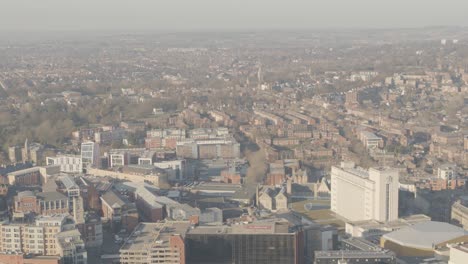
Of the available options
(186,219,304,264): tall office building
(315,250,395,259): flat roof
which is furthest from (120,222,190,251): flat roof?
(315,250,395,259): flat roof

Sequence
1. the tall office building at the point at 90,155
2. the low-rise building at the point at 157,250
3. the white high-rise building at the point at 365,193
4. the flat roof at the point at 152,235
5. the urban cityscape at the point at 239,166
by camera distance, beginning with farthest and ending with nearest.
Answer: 1. the tall office building at the point at 90,155
2. the white high-rise building at the point at 365,193
3. the urban cityscape at the point at 239,166
4. the flat roof at the point at 152,235
5. the low-rise building at the point at 157,250

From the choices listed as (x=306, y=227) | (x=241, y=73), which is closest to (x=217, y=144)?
(x=306, y=227)

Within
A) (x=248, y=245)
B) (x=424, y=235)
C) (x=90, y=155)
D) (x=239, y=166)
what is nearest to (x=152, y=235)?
(x=248, y=245)

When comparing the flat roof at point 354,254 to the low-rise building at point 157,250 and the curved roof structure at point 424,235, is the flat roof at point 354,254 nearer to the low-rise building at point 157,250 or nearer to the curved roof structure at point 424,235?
the curved roof structure at point 424,235

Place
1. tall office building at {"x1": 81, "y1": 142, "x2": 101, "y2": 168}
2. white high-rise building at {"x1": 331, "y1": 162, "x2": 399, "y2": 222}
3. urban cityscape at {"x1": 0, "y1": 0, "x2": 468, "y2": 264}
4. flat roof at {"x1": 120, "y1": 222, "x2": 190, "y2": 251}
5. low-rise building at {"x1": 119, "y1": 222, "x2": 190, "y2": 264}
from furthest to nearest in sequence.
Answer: tall office building at {"x1": 81, "y1": 142, "x2": 101, "y2": 168}
white high-rise building at {"x1": 331, "y1": 162, "x2": 399, "y2": 222}
urban cityscape at {"x1": 0, "y1": 0, "x2": 468, "y2": 264}
flat roof at {"x1": 120, "y1": 222, "x2": 190, "y2": 251}
low-rise building at {"x1": 119, "y1": 222, "x2": 190, "y2": 264}

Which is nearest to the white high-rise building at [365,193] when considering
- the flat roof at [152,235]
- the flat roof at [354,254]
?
the flat roof at [354,254]

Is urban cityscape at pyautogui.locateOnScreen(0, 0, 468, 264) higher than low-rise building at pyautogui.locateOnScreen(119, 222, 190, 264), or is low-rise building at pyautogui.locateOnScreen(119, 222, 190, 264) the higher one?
low-rise building at pyautogui.locateOnScreen(119, 222, 190, 264)

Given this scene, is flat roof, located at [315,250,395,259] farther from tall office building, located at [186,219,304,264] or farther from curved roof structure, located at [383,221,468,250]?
curved roof structure, located at [383,221,468,250]

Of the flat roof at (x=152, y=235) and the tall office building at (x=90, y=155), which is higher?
the flat roof at (x=152, y=235)
